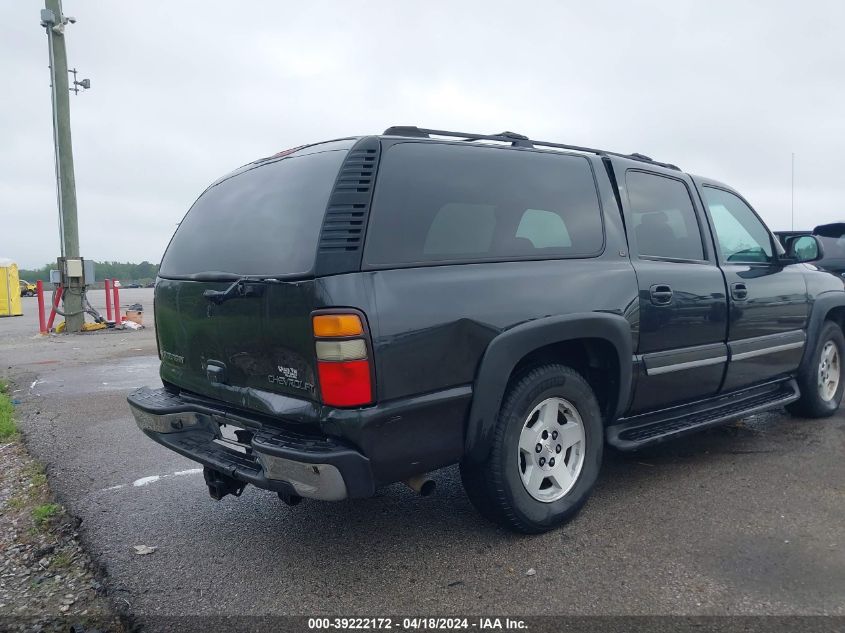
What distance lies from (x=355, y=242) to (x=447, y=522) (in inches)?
65.0

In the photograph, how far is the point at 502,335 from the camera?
291 centimetres

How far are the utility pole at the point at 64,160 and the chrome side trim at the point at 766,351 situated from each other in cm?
1329

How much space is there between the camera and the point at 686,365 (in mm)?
3871

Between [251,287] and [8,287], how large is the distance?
22.9 m

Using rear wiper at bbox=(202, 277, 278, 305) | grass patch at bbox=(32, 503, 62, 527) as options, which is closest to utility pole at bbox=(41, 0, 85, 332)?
grass patch at bbox=(32, 503, 62, 527)

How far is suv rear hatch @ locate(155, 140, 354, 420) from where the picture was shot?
268 cm

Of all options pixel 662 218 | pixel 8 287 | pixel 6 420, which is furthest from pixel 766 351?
pixel 8 287

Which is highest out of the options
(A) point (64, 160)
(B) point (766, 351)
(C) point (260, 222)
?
(A) point (64, 160)

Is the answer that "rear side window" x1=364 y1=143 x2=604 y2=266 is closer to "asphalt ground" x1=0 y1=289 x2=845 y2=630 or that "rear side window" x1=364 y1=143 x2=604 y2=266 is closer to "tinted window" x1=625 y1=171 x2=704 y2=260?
"tinted window" x1=625 y1=171 x2=704 y2=260

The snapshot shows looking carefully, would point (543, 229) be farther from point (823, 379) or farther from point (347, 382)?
point (823, 379)

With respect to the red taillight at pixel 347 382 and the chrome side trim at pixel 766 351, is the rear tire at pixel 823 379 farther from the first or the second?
the red taillight at pixel 347 382

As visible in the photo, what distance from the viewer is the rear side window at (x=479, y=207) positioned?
2.78 m

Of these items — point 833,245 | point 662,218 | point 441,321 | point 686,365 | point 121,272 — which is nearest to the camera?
point 441,321

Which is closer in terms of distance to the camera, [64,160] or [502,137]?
[502,137]
